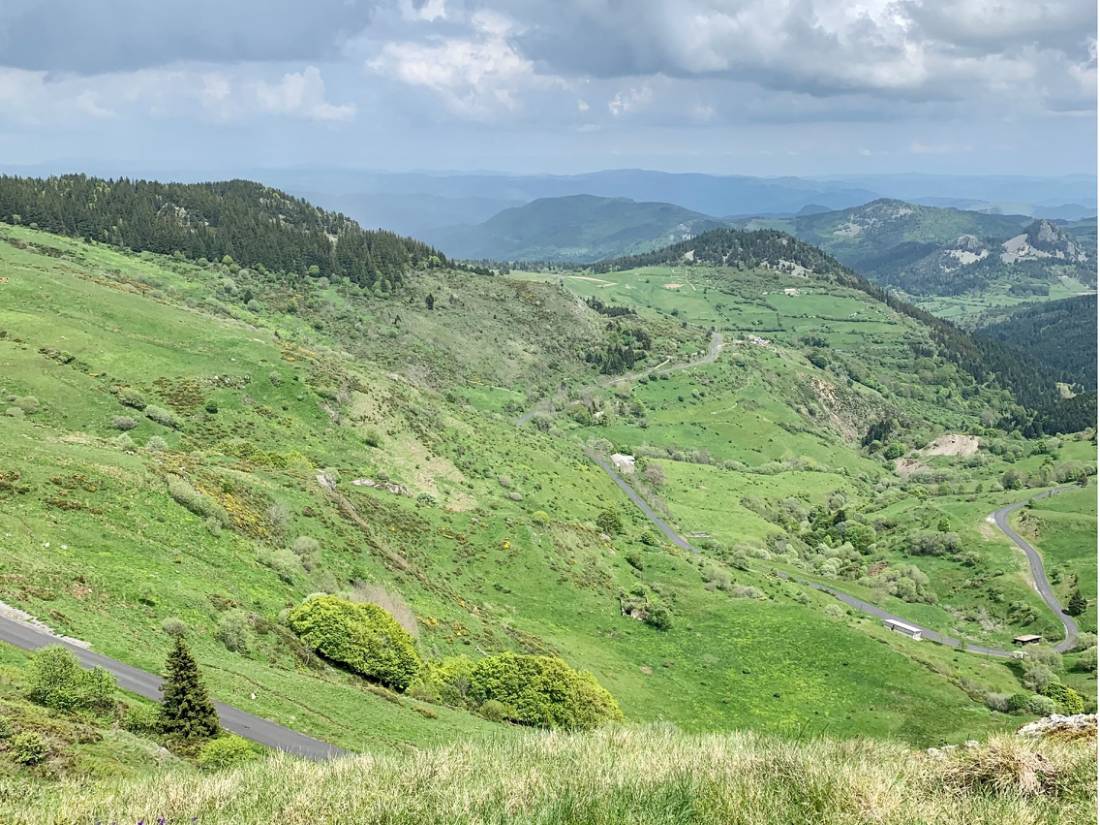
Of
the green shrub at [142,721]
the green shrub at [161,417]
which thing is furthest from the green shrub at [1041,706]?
the green shrub at [161,417]

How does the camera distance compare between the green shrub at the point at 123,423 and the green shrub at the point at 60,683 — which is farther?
the green shrub at the point at 123,423

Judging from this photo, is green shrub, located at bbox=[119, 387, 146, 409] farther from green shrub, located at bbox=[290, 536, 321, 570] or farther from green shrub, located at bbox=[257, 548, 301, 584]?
green shrub, located at bbox=[257, 548, 301, 584]

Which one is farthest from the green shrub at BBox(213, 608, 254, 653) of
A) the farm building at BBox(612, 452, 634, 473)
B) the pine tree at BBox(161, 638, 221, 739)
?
the farm building at BBox(612, 452, 634, 473)

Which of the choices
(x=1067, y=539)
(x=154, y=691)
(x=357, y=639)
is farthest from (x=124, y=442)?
(x=1067, y=539)

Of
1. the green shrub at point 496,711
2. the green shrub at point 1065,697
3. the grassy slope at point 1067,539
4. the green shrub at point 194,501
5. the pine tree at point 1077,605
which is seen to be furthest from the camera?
the grassy slope at point 1067,539

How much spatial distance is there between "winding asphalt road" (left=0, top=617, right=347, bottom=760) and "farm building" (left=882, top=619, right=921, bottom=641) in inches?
3096

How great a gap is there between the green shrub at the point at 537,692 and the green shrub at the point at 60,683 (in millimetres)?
22678

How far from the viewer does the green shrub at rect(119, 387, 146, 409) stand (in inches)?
2739

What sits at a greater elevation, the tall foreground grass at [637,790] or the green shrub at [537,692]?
the tall foreground grass at [637,790]

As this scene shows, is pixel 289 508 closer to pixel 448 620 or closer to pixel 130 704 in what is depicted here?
pixel 448 620

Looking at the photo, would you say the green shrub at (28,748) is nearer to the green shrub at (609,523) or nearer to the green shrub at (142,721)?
the green shrub at (142,721)

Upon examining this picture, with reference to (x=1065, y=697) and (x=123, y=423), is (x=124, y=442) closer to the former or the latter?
(x=123, y=423)

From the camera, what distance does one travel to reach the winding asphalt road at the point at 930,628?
90875 millimetres

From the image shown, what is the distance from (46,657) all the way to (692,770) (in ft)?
71.8
